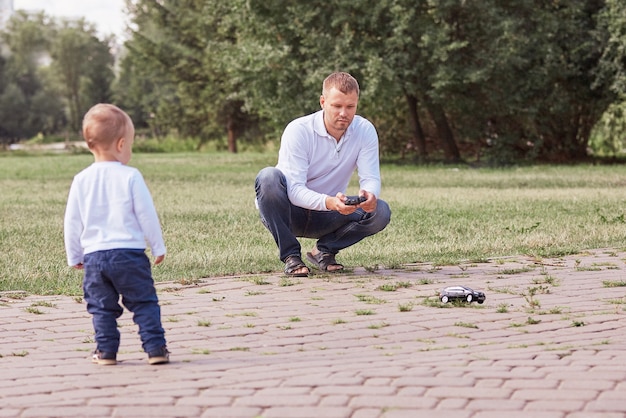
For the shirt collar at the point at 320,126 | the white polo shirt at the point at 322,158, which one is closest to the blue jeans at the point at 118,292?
the white polo shirt at the point at 322,158

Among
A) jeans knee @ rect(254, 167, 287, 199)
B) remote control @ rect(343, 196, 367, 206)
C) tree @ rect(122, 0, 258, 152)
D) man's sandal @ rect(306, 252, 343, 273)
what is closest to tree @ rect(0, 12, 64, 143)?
tree @ rect(122, 0, 258, 152)

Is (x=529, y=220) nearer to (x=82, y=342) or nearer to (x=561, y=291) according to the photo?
(x=561, y=291)

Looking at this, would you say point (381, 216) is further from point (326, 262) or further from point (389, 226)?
point (389, 226)

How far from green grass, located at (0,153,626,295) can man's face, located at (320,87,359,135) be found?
1252 mm

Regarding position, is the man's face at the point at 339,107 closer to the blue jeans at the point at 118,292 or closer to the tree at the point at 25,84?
the blue jeans at the point at 118,292

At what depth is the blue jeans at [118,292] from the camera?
16.9 ft

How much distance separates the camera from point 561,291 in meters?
7.19

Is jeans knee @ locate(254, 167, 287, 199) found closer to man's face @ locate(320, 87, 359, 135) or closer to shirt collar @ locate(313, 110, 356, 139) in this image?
shirt collar @ locate(313, 110, 356, 139)

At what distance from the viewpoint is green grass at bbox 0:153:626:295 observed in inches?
345

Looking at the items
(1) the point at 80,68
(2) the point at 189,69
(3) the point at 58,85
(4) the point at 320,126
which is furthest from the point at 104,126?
(3) the point at 58,85

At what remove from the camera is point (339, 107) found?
775cm

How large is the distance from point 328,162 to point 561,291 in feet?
6.37

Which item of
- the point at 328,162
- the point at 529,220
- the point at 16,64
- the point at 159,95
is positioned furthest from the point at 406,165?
the point at 16,64

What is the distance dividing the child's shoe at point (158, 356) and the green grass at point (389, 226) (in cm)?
241
